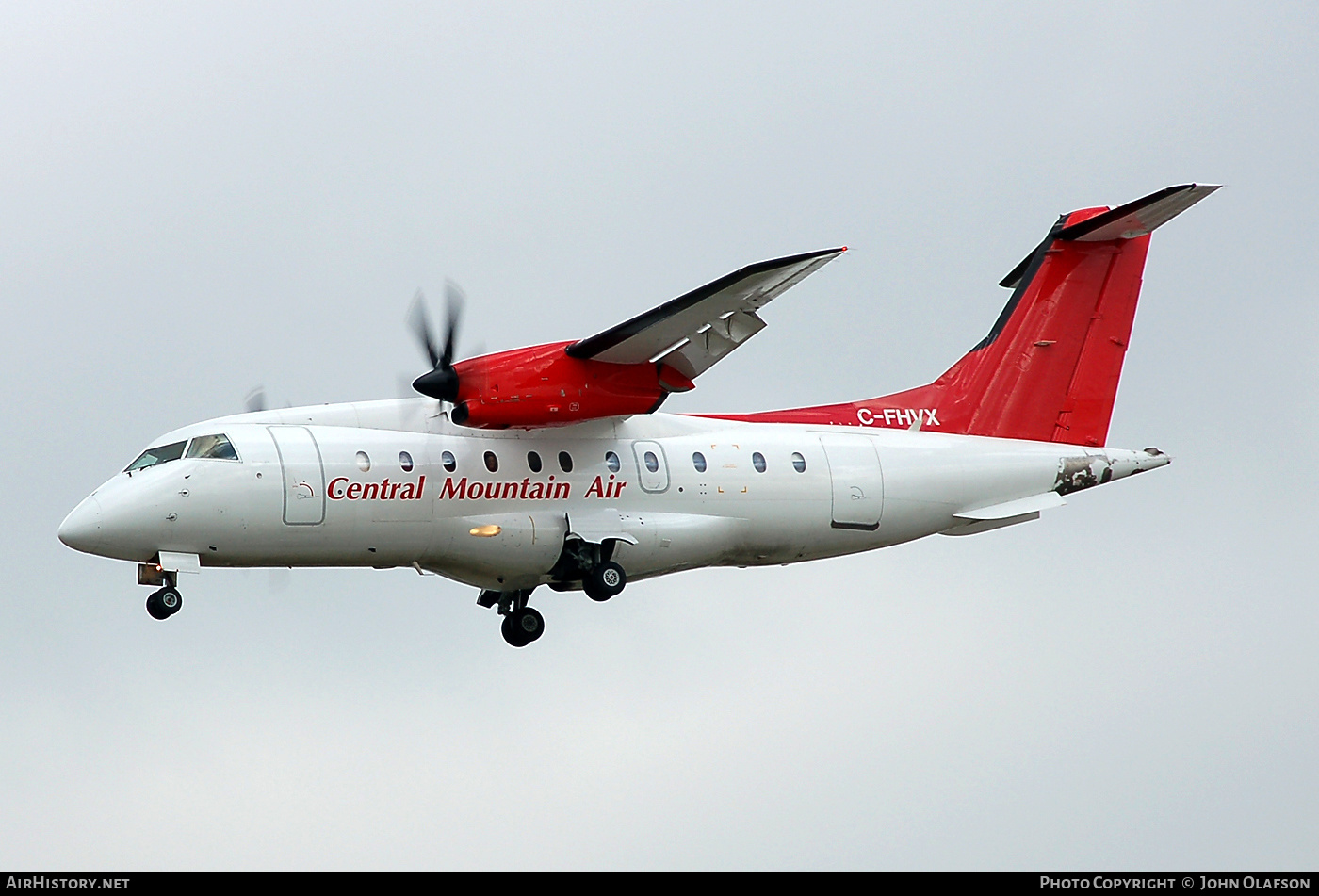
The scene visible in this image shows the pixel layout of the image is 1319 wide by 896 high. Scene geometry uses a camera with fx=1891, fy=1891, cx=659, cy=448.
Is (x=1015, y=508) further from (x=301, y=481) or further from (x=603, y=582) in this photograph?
(x=301, y=481)

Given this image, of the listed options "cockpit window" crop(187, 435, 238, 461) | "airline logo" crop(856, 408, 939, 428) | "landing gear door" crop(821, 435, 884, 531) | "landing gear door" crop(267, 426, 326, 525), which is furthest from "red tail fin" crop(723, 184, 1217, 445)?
"cockpit window" crop(187, 435, 238, 461)

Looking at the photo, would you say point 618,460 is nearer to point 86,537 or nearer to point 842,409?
point 842,409

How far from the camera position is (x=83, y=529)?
20047mm

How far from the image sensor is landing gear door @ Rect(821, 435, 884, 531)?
23750mm

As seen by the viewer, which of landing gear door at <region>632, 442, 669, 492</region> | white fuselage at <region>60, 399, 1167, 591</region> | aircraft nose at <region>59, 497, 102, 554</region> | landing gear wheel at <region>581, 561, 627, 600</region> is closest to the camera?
aircraft nose at <region>59, 497, 102, 554</region>

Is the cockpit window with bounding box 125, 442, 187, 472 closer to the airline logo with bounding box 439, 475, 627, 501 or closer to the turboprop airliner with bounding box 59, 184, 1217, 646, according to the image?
the turboprop airliner with bounding box 59, 184, 1217, 646

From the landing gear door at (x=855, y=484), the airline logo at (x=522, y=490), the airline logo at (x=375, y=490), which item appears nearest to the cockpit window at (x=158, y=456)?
the airline logo at (x=375, y=490)

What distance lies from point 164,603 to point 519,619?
4.80 m

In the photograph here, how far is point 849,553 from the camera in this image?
80.4 ft

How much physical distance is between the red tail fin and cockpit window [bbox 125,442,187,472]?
959 centimetres

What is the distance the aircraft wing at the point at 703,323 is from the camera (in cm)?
2034
